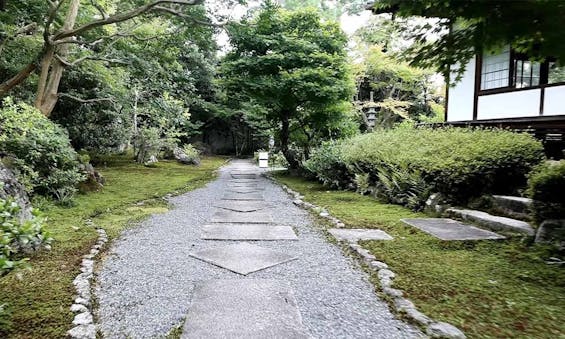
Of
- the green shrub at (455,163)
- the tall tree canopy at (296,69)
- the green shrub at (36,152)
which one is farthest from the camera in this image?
the tall tree canopy at (296,69)

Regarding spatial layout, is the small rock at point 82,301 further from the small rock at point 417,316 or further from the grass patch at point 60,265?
the small rock at point 417,316

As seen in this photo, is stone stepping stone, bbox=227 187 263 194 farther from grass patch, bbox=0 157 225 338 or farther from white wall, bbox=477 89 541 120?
white wall, bbox=477 89 541 120

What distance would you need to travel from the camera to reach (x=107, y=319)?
7.41 ft

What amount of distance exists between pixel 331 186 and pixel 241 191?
2.20m

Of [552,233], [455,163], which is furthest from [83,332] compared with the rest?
[455,163]

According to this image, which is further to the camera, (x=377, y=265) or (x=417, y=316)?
(x=377, y=265)

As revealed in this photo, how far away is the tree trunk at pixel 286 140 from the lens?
1154cm

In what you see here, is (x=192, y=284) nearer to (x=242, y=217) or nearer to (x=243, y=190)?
(x=242, y=217)

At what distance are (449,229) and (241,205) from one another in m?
3.45

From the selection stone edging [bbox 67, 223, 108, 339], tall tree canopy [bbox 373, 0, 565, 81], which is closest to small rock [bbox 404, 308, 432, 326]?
tall tree canopy [bbox 373, 0, 565, 81]

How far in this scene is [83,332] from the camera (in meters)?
2.04

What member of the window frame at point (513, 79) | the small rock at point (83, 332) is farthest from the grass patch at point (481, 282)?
the window frame at point (513, 79)

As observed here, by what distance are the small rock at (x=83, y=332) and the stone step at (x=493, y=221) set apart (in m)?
4.13

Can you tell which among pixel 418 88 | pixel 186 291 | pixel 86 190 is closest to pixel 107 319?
pixel 186 291
